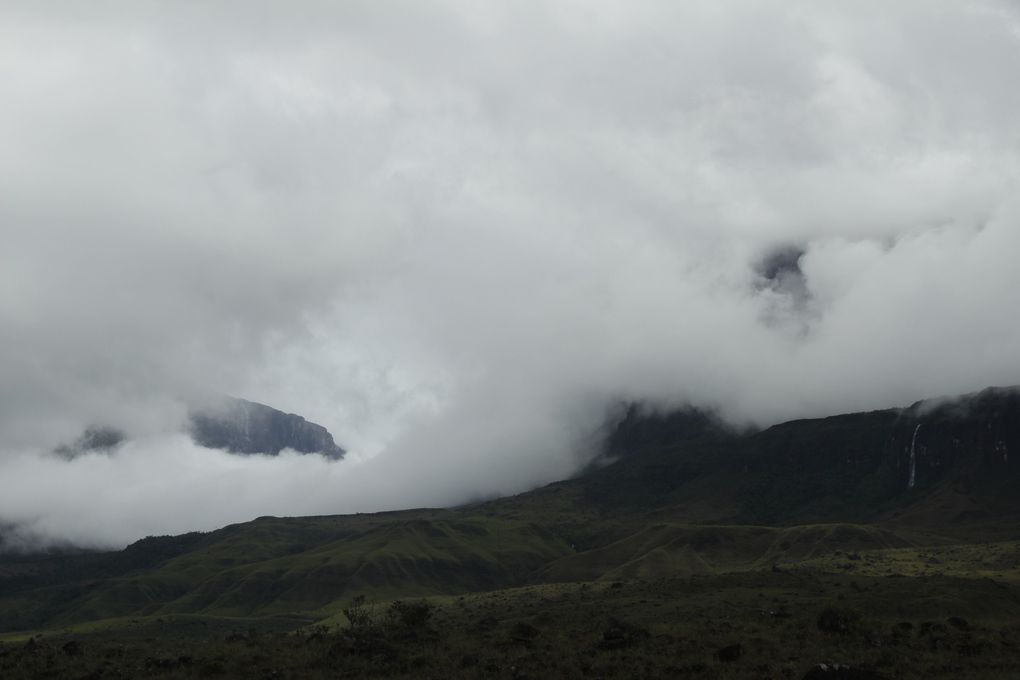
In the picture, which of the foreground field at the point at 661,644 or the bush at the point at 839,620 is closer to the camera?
the foreground field at the point at 661,644

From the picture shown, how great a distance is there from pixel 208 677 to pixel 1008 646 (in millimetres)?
58638

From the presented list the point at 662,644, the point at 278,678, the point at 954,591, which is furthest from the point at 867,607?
the point at 278,678

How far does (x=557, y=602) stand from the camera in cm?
11956

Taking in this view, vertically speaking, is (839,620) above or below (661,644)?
below

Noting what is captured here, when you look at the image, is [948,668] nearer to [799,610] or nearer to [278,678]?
[799,610]

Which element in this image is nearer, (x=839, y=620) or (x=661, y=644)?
(x=661, y=644)

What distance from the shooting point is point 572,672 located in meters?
59.4

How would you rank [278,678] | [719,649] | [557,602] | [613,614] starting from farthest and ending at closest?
[557,602] → [613,614] → [719,649] → [278,678]

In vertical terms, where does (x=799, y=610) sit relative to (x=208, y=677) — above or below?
below

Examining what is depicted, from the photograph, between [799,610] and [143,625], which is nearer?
[799,610]

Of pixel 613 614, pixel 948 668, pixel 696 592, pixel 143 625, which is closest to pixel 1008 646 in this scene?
pixel 948 668

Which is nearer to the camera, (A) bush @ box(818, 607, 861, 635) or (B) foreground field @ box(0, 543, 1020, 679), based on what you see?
(B) foreground field @ box(0, 543, 1020, 679)

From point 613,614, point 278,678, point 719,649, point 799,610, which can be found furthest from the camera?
point 613,614

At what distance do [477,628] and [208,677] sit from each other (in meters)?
33.5
